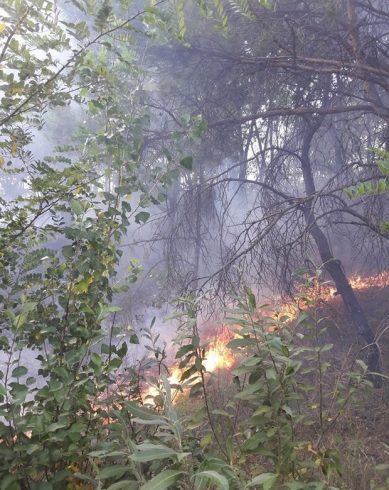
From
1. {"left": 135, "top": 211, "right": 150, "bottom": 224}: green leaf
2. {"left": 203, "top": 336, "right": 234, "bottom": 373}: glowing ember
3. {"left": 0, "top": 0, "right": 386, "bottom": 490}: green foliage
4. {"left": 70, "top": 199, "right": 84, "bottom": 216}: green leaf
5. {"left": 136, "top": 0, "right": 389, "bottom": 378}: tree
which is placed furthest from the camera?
{"left": 203, "top": 336, "right": 234, "bottom": 373}: glowing ember

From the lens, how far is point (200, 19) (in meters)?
6.16

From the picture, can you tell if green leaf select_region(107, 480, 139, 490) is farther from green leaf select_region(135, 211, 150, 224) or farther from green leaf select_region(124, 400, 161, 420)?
green leaf select_region(135, 211, 150, 224)

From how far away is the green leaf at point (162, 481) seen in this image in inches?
35.9

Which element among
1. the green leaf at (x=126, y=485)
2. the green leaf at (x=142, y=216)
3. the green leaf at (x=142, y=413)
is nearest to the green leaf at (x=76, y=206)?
the green leaf at (x=142, y=216)

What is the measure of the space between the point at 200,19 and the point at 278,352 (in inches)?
236

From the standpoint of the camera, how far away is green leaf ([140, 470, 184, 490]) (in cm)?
91

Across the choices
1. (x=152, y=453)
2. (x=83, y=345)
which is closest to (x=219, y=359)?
(x=83, y=345)

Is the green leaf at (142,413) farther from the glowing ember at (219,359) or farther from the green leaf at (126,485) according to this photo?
the glowing ember at (219,359)

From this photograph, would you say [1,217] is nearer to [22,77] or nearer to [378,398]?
[22,77]

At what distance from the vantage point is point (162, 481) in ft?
3.08

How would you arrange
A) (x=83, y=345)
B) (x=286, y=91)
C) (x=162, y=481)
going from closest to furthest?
(x=162, y=481), (x=83, y=345), (x=286, y=91)

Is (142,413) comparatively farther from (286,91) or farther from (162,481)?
(286,91)

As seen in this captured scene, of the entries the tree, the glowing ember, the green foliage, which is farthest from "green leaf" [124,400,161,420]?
the glowing ember

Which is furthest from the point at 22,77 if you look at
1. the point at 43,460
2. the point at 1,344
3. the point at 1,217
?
the point at 43,460
